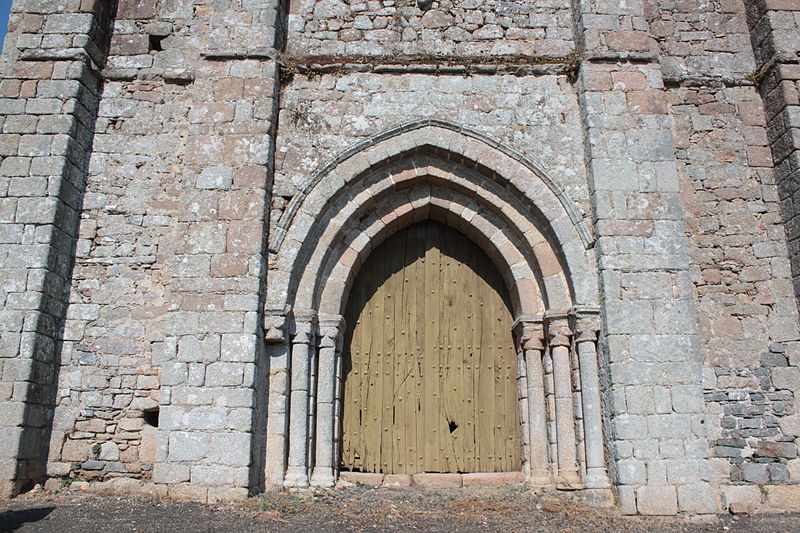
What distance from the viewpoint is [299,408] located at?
5.86m

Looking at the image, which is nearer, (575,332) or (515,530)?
(515,530)

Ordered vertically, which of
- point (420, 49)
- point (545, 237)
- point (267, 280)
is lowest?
point (267, 280)

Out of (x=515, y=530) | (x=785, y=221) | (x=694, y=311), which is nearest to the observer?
(x=515, y=530)

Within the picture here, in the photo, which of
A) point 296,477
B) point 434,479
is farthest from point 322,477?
point 434,479

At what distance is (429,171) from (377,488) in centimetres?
297

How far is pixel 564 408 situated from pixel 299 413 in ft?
7.51

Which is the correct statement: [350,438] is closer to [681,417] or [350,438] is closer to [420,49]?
[681,417]

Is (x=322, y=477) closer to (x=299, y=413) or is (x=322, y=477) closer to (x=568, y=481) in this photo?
(x=299, y=413)

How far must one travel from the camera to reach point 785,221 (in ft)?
20.5

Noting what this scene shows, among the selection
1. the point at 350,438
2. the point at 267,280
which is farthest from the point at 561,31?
the point at 350,438

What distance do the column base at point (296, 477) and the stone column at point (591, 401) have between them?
2321mm

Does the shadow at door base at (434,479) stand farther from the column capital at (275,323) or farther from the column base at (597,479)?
the column capital at (275,323)

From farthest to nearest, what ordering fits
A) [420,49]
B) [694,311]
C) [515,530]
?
[420,49] → [694,311] → [515,530]

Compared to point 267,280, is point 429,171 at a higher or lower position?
higher
